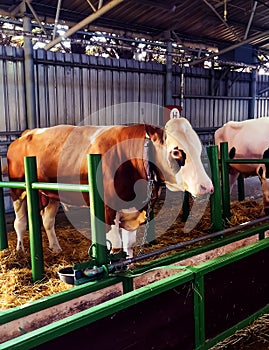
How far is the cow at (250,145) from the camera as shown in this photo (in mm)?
4652

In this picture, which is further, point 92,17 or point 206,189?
point 92,17

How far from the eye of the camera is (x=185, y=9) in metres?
7.30

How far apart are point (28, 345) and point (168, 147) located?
4.96ft

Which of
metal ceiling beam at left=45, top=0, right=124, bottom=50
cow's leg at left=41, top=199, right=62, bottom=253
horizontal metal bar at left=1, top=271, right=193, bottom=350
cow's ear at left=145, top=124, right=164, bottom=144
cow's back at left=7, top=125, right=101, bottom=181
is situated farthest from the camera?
metal ceiling beam at left=45, top=0, right=124, bottom=50

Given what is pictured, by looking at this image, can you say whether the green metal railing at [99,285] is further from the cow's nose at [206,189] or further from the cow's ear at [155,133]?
the cow's ear at [155,133]

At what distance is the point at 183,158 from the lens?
7.53 ft

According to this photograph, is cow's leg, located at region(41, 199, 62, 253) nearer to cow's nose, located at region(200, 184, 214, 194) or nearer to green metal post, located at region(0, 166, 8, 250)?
green metal post, located at region(0, 166, 8, 250)

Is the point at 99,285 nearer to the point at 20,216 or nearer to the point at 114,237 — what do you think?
the point at 114,237

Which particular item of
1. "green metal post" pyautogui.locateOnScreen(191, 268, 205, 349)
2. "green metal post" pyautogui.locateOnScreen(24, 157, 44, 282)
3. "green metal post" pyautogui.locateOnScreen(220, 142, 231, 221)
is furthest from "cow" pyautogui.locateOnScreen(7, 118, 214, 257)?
"green metal post" pyautogui.locateOnScreen(220, 142, 231, 221)

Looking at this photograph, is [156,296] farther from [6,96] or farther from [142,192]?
[6,96]

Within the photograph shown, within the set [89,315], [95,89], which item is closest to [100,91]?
[95,89]

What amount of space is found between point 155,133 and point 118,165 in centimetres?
40

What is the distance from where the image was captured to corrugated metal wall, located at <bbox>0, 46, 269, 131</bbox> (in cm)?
594

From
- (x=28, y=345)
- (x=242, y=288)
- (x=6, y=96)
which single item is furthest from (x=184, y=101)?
(x=28, y=345)
